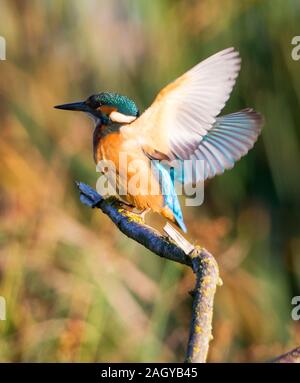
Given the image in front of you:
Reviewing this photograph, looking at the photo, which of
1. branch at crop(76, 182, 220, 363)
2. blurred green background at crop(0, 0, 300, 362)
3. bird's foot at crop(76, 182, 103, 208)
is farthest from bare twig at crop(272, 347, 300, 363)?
blurred green background at crop(0, 0, 300, 362)

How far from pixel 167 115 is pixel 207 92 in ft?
0.33

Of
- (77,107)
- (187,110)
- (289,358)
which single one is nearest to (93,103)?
(77,107)

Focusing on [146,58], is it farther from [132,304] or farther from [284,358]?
[284,358]

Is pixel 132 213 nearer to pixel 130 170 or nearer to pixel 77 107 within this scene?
pixel 130 170

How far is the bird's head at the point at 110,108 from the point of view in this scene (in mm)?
2195

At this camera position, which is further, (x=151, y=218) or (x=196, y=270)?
(x=151, y=218)

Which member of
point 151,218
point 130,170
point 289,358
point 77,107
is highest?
point 77,107

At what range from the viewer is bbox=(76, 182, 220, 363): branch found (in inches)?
54.2

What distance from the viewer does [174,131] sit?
201 centimetres

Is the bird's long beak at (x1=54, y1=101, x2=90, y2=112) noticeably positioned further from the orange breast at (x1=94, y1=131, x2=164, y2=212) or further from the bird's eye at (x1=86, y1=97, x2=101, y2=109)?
the orange breast at (x1=94, y1=131, x2=164, y2=212)

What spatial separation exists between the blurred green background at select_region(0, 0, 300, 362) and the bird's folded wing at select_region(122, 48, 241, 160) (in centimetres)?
72

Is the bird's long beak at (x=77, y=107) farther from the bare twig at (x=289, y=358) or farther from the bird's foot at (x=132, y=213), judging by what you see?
the bare twig at (x=289, y=358)

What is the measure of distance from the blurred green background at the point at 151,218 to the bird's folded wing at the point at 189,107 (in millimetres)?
718

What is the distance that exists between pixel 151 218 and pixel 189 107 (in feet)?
3.90
